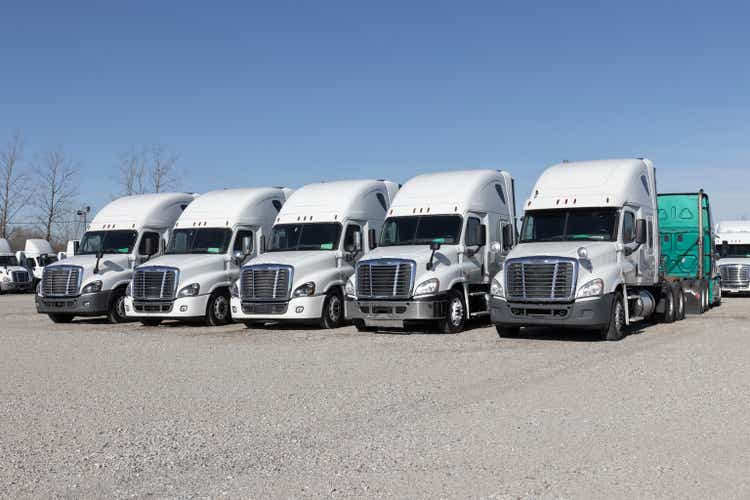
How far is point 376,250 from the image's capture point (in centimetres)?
1905

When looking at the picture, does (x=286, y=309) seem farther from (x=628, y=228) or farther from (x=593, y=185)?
(x=628, y=228)

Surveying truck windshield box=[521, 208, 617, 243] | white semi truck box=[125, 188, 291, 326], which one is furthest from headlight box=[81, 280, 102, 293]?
truck windshield box=[521, 208, 617, 243]

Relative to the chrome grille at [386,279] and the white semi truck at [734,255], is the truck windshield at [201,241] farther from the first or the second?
the white semi truck at [734,255]

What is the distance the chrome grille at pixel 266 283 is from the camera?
19.2 meters

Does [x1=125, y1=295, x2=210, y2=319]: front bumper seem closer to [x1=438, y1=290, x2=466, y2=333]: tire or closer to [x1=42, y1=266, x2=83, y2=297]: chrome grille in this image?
[x1=42, y1=266, x2=83, y2=297]: chrome grille

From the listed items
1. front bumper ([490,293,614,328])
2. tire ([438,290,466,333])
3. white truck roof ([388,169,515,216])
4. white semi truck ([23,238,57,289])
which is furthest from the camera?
white semi truck ([23,238,57,289])

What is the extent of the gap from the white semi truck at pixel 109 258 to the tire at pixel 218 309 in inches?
108

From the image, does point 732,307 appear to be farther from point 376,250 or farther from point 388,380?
point 388,380

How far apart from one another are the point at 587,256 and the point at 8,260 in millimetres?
37534

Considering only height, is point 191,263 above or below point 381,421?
above

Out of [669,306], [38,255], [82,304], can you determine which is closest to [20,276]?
[38,255]

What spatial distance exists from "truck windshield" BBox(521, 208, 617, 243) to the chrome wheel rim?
192cm

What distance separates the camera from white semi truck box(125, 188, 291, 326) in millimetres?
20531

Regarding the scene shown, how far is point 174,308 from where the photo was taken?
20469 millimetres
